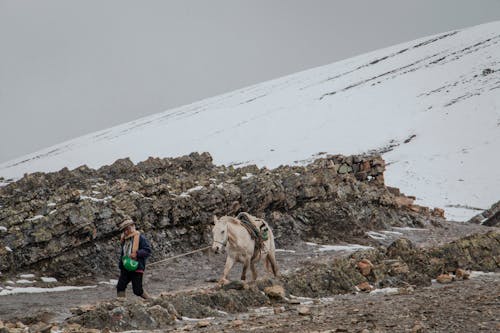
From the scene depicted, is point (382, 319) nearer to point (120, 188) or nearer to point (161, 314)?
point (161, 314)

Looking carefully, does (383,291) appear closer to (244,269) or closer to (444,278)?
(444,278)

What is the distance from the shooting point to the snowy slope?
162ft

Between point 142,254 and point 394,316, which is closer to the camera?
point 394,316

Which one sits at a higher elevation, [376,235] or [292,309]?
[292,309]

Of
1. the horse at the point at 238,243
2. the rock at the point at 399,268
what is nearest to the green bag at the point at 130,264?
the horse at the point at 238,243

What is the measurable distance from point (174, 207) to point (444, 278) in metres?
10.9

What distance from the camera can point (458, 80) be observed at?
258 feet

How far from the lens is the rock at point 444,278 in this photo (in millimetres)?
13641

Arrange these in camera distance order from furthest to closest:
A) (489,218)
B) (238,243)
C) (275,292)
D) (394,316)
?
(489,218)
(238,243)
(275,292)
(394,316)

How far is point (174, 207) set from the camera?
66.6 feet

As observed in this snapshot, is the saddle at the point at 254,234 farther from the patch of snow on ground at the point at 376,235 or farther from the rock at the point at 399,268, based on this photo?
the patch of snow on ground at the point at 376,235

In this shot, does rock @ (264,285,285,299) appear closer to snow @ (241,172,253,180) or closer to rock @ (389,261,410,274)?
rock @ (389,261,410,274)

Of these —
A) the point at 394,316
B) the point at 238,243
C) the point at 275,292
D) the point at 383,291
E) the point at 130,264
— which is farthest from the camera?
the point at 238,243

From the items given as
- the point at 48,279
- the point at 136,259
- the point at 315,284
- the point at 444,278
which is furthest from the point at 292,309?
the point at 48,279
